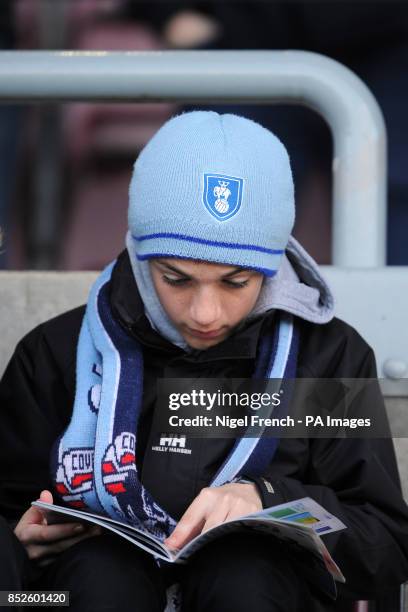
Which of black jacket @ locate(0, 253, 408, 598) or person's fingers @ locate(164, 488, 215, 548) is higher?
black jacket @ locate(0, 253, 408, 598)

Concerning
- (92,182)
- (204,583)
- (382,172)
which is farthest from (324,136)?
(204,583)

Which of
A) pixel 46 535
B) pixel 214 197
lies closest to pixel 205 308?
pixel 214 197

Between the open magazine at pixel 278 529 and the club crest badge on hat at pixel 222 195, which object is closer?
the open magazine at pixel 278 529

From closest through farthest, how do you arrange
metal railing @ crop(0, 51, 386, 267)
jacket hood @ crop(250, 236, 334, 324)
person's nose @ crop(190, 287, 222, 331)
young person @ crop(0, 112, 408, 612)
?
Answer: young person @ crop(0, 112, 408, 612) < person's nose @ crop(190, 287, 222, 331) < jacket hood @ crop(250, 236, 334, 324) < metal railing @ crop(0, 51, 386, 267)

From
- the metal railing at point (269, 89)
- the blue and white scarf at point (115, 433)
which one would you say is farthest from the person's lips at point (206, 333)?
→ the metal railing at point (269, 89)

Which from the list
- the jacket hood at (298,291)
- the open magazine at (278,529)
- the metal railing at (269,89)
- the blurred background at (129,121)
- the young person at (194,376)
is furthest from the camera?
the blurred background at (129,121)

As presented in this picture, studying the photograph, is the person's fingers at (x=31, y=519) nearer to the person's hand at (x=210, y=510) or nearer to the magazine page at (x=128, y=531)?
the magazine page at (x=128, y=531)

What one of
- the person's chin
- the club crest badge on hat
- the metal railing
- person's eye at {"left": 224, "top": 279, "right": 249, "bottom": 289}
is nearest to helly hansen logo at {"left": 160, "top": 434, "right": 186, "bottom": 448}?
the person's chin

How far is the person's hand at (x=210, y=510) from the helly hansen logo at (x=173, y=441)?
0.55 feet

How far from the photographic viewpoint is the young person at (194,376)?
2186 mm

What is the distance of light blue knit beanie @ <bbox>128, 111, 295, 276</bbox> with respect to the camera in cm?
228

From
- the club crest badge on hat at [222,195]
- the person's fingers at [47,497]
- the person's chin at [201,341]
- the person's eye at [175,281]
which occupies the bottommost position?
the person's fingers at [47,497]

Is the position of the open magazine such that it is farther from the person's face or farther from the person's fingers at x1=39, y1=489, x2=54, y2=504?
the person's face

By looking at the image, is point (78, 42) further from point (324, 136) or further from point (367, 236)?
point (367, 236)
